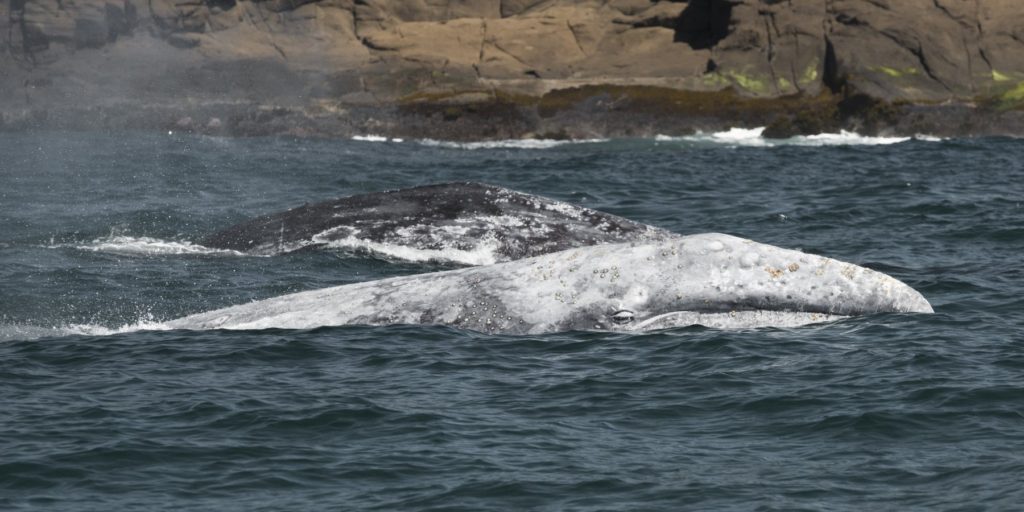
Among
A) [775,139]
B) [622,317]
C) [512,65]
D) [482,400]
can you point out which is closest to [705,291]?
[622,317]

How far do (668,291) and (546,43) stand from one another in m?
40.3

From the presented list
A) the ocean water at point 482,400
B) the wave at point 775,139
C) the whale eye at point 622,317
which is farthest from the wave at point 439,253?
the wave at point 775,139

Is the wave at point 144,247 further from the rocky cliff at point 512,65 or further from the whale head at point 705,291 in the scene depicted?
the rocky cliff at point 512,65

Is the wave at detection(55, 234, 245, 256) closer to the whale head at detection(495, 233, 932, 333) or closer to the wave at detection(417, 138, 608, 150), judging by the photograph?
the whale head at detection(495, 233, 932, 333)

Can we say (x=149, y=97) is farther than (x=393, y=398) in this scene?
Yes

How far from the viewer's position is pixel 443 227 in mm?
18188

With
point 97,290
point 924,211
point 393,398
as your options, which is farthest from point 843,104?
point 393,398

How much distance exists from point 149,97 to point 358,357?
44.2 m

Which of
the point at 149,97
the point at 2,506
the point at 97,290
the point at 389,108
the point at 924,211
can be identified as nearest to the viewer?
the point at 2,506

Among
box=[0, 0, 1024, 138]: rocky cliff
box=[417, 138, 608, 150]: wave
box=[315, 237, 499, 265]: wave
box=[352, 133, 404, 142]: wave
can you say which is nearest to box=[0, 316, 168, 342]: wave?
box=[315, 237, 499, 265]: wave

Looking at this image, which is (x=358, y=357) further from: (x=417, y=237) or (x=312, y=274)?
(x=417, y=237)

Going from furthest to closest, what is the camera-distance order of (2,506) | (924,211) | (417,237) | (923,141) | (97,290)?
1. (923,141)
2. (924,211)
3. (417,237)
4. (97,290)
5. (2,506)

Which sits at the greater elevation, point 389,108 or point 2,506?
point 2,506

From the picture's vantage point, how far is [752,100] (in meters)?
47.1
